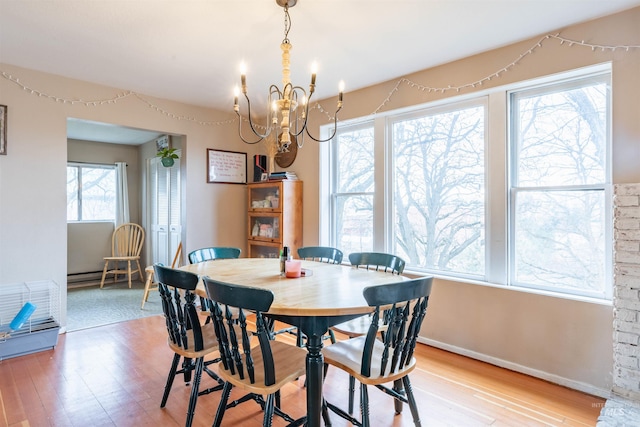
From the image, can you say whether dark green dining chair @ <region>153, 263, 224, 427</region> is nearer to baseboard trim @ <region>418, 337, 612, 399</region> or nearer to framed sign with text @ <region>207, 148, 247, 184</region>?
baseboard trim @ <region>418, 337, 612, 399</region>

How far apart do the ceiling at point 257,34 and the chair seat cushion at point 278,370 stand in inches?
77.0

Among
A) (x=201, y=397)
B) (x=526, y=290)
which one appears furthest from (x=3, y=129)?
(x=526, y=290)

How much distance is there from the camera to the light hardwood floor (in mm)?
1972

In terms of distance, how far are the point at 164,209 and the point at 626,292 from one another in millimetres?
5213

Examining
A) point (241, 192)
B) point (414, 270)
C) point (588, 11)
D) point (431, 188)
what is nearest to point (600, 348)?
point (414, 270)

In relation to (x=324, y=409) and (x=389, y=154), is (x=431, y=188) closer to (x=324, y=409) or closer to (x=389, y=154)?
(x=389, y=154)

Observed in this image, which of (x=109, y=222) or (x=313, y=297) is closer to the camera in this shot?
(x=313, y=297)

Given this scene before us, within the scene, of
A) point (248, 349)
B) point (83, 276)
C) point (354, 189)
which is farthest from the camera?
point (83, 276)

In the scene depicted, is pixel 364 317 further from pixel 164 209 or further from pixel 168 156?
pixel 164 209

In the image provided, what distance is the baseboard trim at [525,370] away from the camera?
7.34 feet

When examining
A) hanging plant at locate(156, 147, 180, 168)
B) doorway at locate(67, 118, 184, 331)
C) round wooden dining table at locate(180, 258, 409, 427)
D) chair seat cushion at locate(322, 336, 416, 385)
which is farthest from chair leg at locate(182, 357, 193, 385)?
hanging plant at locate(156, 147, 180, 168)

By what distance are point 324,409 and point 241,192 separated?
324 centimetres

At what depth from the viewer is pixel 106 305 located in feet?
14.0

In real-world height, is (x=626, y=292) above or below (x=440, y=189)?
below
